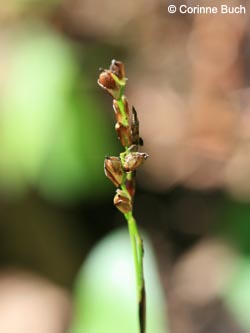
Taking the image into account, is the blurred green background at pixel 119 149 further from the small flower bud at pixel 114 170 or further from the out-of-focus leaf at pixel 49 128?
the small flower bud at pixel 114 170

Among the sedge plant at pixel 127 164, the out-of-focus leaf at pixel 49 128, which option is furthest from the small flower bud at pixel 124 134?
the out-of-focus leaf at pixel 49 128

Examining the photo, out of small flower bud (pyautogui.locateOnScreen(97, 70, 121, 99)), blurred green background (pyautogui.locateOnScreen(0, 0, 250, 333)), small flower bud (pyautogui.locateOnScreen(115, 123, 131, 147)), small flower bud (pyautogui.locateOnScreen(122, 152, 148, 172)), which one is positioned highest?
blurred green background (pyautogui.locateOnScreen(0, 0, 250, 333))

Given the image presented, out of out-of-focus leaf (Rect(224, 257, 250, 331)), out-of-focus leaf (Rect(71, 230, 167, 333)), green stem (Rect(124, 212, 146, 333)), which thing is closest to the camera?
green stem (Rect(124, 212, 146, 333))

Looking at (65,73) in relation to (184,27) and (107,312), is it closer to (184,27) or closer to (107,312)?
(184,27)

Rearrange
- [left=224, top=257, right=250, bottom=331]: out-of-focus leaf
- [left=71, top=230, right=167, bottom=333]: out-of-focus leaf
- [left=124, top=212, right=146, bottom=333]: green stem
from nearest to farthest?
1. [left=124, top=212, right=146, bottom=333]: green stem
2. [left=71, top=230, right=167, bottom=333]: out-of-focus leaf
3. [left=224, top=257, right=250, bottom=331]: out-of-focus leaf

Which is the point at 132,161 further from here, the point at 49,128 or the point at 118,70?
the point at 49,128

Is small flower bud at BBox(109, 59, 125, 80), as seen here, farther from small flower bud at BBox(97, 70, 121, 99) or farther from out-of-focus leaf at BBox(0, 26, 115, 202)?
out-of-focus leaf at BBox(0, 26, 115, 202)

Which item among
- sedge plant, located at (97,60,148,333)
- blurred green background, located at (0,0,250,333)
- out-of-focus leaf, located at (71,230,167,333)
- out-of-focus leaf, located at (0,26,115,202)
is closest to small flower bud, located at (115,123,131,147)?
sedge plant, located at (97,60,148,333)
